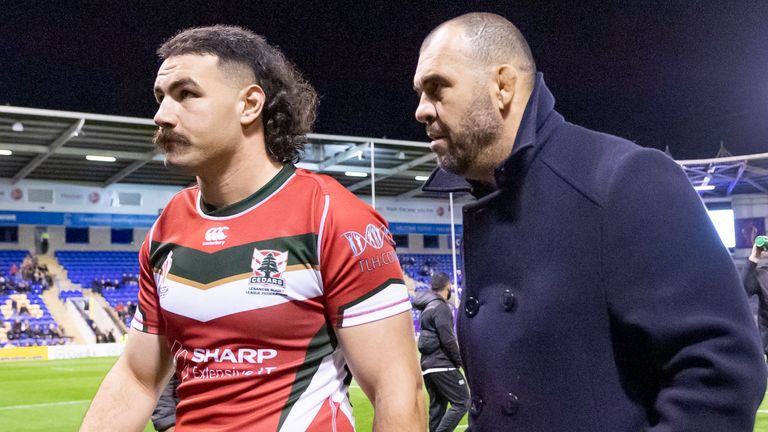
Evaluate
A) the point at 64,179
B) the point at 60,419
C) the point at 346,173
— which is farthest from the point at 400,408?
the point at 64,179

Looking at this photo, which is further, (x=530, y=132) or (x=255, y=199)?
(x=255, y=199)

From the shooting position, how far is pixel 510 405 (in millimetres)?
1733

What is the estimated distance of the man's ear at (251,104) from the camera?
248cm

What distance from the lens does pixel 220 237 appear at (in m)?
2.37

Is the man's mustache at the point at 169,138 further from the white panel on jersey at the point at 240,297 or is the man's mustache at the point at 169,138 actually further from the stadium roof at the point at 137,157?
the stadium roof at the point at 137,157

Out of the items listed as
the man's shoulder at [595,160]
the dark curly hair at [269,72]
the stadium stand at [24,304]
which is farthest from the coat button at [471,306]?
the stadium stand at [24,304]

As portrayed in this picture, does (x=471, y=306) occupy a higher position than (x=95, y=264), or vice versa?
(x=95, y=264)

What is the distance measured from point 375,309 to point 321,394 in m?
0.31

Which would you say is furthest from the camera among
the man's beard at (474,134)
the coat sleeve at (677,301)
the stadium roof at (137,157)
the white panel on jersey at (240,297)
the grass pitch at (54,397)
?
the stadium roof at (137,157)

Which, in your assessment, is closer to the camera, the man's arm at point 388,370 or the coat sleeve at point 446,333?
the man's arm at point 388,370

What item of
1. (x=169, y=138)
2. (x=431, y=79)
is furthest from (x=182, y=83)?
(x=431, y=79)

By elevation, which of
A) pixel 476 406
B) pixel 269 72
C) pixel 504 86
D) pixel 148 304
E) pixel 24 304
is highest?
pixel 24 304

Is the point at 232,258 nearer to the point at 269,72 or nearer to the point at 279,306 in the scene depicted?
the point at 279,306

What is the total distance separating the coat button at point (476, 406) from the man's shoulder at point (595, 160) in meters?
0.58
